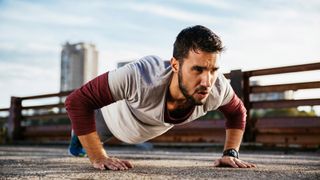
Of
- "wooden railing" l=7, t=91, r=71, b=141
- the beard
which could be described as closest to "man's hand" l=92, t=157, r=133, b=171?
the beard

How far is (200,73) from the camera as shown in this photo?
255 cm

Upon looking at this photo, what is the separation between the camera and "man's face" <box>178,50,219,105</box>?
2.53 m

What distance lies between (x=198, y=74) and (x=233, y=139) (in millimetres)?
844

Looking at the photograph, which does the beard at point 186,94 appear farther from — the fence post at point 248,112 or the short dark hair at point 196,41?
the fence post at point 248,112

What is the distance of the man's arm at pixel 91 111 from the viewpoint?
2.60 metres

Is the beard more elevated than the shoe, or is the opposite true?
the beard

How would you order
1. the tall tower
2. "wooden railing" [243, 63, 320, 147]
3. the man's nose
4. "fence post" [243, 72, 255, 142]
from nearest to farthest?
the man's nose
"wooden railing" [243, 63, 320, 147]
"fence post" [243, 72, 255, 142]
the tall tower

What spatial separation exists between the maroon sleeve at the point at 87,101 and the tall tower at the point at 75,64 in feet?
159

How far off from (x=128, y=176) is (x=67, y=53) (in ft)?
170

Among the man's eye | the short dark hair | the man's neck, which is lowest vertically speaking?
the man's neck

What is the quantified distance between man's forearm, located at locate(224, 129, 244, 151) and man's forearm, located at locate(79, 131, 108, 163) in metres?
0.99

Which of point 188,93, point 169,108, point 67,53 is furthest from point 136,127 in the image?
point 67,53

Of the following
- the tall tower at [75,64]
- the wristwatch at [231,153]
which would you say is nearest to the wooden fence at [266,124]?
the wristwatch at [231,153]

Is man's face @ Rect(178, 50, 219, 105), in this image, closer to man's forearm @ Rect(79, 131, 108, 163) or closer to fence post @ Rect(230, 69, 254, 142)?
man's forearm @ Rect(79, 131, 108, 163)
